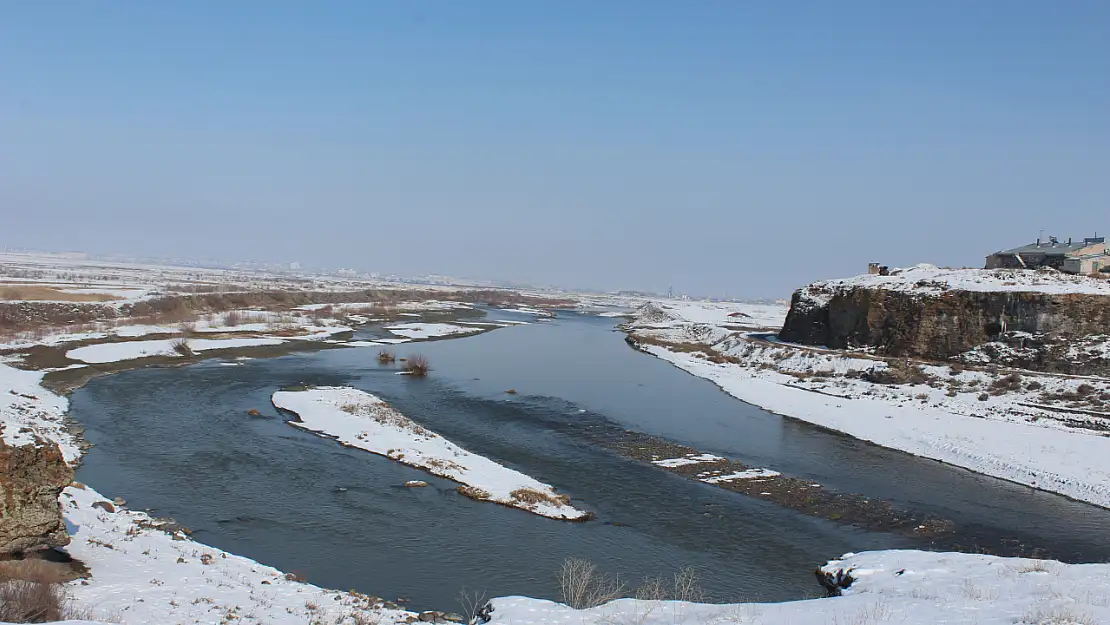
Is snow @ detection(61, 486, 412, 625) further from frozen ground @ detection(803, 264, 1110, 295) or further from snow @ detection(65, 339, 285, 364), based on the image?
frozen ground @ detection(803, 264, 1110, 295)

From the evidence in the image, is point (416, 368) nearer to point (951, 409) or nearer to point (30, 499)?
point (951, 409)

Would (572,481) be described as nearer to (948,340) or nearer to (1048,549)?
(1048,549)

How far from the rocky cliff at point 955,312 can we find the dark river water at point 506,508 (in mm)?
15183

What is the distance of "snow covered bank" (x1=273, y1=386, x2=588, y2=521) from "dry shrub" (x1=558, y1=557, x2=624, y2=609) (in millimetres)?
3654

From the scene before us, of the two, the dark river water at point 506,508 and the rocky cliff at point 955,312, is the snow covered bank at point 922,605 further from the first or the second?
the rocky cliff at point 955,312

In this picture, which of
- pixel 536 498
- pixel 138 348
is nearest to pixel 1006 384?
pixel 536 498

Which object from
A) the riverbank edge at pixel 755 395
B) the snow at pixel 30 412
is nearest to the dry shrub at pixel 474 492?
the snow at pixel 30 412

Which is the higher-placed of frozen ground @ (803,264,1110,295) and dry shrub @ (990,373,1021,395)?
frozen ground @ (803,264,1110,295)

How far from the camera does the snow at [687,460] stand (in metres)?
24.9

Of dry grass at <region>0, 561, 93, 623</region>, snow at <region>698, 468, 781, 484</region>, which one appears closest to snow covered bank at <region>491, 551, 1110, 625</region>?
dry grass at <region>0, 561, 93, 623</region>

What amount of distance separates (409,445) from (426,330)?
167ft

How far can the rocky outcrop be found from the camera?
11758 millimetres

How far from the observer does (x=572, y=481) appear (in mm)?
22344

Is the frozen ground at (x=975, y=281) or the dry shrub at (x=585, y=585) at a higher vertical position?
the frozen ground at (x=975, y=281)
